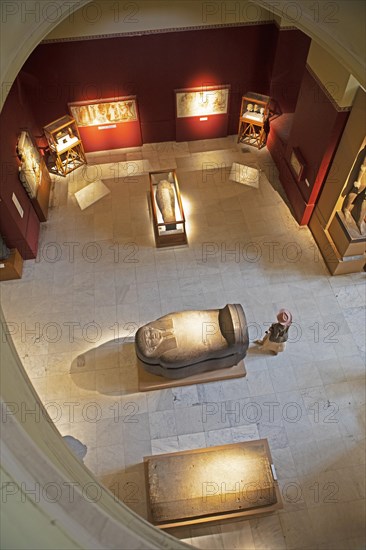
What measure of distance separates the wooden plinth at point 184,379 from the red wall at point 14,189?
11.6ft

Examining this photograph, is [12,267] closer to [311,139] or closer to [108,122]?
[108,122]

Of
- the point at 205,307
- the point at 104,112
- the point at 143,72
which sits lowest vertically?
the point at 205,307

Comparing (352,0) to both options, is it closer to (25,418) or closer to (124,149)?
(25,418)

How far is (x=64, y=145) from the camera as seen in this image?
9430 millimetres

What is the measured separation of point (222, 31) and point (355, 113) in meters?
3.76

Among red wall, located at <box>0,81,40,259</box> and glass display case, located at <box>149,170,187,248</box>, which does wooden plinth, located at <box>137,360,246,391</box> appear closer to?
glass display case, located at <box>149,170,187,248</box>

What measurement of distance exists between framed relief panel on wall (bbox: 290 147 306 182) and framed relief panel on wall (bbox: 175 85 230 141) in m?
2.34

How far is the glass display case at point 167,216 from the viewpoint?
838 centimetres

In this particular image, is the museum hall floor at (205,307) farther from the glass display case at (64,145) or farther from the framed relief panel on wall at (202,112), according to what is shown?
the framed relief panel on wall at (202,112)

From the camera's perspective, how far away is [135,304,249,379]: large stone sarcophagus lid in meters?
6.22

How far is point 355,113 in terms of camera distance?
6.68 m

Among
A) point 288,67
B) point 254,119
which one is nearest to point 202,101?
point 254,119

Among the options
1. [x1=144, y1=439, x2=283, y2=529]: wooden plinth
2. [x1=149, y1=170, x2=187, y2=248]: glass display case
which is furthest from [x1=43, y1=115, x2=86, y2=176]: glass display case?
[x1=144, y1=439, x2=283, y2=529]: wooden plinth

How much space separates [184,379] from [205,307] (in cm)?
154
